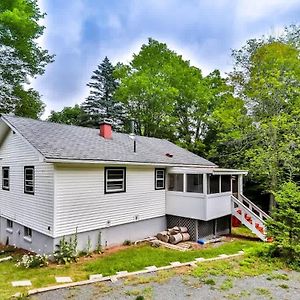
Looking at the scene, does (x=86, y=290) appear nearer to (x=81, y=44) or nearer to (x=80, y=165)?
(x=80, y=165)

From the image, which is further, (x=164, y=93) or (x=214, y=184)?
(x=164, y=93)

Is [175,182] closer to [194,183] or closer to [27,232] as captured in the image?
[194,183]

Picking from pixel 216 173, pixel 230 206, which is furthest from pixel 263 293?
pixel 230 206

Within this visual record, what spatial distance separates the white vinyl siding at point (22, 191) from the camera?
980 cm

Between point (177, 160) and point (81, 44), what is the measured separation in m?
12.6

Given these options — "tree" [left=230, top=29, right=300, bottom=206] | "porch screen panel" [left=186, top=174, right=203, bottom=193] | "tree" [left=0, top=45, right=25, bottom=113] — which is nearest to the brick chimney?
"porch screen panel" [left=186, top=174, right=203, bottom=193]

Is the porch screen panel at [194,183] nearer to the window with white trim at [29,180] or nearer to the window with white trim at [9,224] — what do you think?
the window with white trim at [29,180]

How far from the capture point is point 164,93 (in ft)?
75.7

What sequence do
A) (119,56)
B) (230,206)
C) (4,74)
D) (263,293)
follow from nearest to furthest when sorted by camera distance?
(263,293), (230,206), (4,74), (119,56)

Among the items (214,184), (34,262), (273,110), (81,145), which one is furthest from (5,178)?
(273,110)


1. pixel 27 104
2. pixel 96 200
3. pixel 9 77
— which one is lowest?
pixel 96 200

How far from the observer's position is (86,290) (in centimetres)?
620

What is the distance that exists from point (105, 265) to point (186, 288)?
3.14 metres

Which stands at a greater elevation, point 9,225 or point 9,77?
point 9,77
